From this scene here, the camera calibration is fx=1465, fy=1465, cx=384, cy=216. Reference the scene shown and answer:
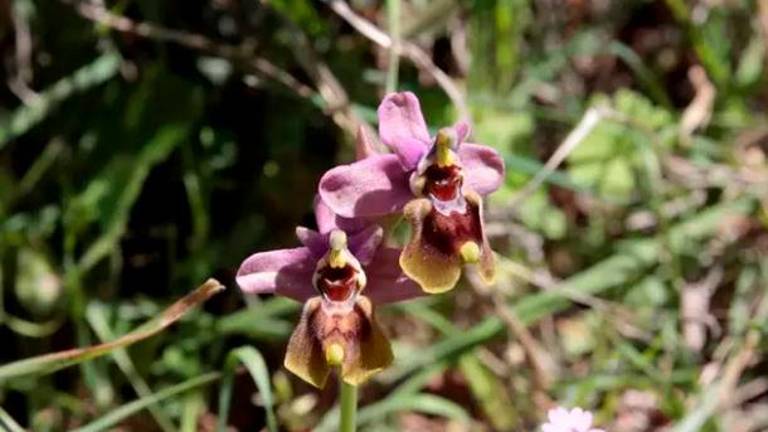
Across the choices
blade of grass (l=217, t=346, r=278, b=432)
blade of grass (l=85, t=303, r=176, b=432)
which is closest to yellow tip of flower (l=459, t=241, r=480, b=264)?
blade of grass (l=217, t=346, r=278, b=432)

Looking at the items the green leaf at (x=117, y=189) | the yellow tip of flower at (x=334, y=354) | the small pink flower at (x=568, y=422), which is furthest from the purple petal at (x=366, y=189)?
the green leaf at (x=117, y=189)

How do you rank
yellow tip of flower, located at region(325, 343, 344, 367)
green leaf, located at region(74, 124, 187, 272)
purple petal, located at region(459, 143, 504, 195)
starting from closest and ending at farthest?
yellow tip of flower, located at region(325, 343, 344, 367) < purple petal, located at region(459, 143, 504, 195) < green leaf, located at region(74, 124, 187, 272)

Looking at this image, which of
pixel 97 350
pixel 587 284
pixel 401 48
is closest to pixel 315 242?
pixel 97 350

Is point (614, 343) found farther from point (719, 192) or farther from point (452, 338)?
point (719, 192)

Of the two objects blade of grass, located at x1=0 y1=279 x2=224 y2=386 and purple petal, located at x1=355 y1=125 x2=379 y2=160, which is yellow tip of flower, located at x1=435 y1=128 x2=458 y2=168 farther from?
blade of grass, located at x1=0 y1=279 x2=224 y2=386

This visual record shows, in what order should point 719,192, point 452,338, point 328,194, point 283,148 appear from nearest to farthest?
point 328,194 → point 452,338 → point 283,148 → point 719,192

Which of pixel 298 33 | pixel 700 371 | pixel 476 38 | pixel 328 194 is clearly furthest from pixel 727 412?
pixel 328 194

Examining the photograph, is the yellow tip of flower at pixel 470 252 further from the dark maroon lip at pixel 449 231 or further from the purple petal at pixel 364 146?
the purple petal at pixel 364 146
